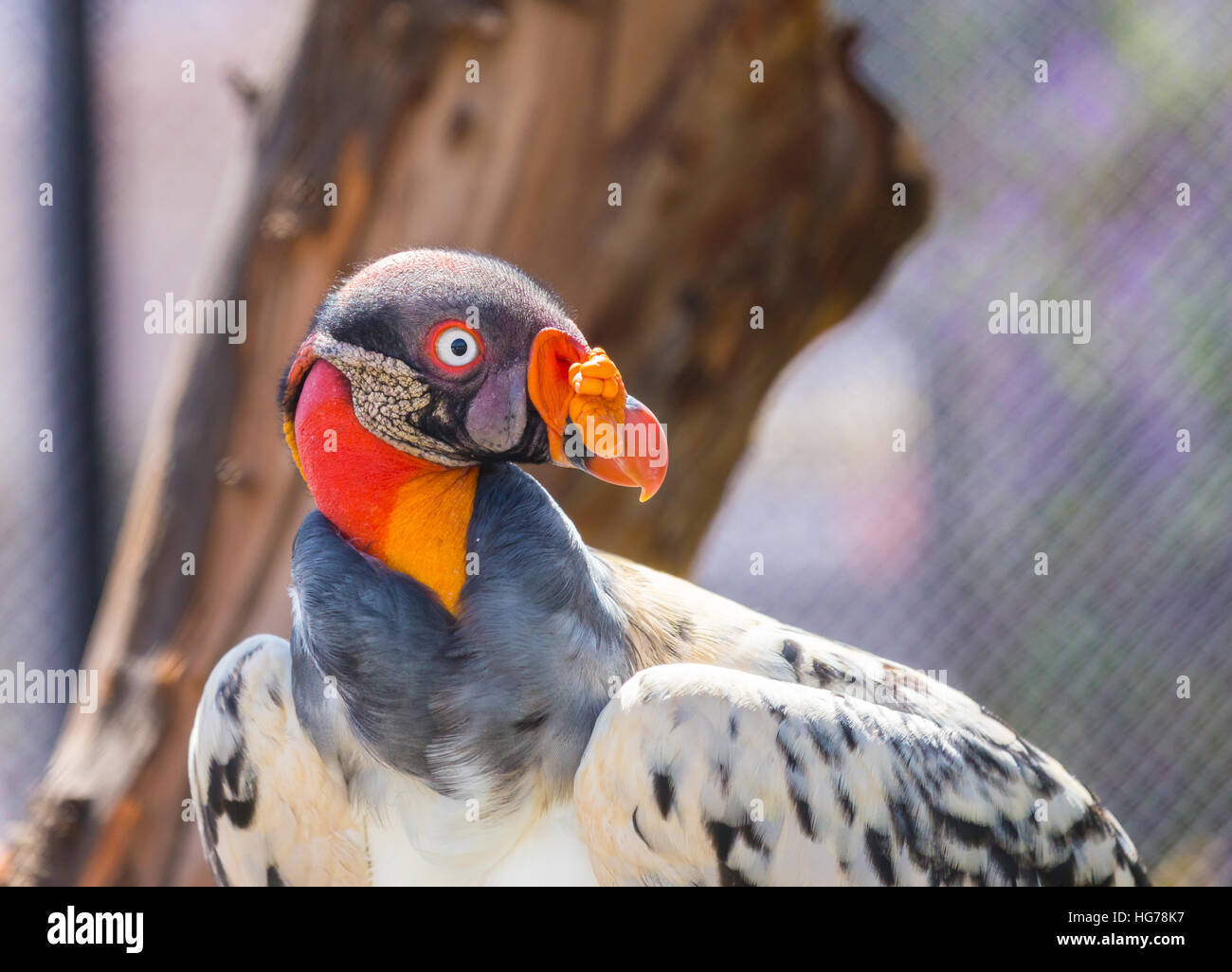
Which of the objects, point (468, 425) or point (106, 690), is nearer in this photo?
point (468, 425)

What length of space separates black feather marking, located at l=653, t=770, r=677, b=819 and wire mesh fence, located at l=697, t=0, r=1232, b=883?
1.95m

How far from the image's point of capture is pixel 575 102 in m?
2.42

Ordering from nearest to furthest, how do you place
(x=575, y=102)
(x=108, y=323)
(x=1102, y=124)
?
(x=575, y=102), (x=108, y=323), (x=1102, y=124)

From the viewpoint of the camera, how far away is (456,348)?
1.27m

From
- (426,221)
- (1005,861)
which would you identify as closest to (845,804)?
(1005,861)

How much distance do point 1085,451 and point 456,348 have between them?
2.55 m

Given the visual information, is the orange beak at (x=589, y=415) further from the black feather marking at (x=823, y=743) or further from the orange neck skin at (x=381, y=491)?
the black feather marking at (x=823, y=743)

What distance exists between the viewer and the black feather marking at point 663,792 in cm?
132

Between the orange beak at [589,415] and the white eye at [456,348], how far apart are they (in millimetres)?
63

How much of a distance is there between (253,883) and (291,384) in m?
0.71

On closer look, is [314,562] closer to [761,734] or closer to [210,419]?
[761,734]

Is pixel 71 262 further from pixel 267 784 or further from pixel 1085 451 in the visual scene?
pixel 1085 451

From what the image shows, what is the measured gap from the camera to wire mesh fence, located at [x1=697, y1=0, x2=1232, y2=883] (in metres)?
3.28
